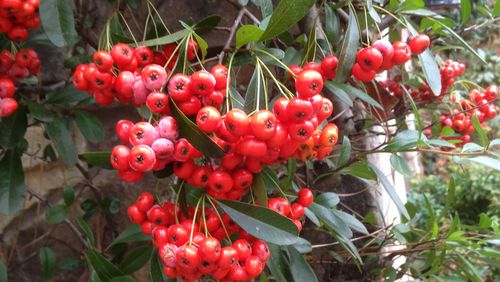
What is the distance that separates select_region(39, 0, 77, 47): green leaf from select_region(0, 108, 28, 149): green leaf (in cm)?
31

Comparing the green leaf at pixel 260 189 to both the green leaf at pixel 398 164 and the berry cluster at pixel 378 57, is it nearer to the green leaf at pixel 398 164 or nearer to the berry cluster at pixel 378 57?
the berry cluster at pixel 378 57

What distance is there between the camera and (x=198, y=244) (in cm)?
62

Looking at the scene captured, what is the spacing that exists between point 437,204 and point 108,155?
314 cm

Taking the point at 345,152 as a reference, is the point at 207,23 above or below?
above

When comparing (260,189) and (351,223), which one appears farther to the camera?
(351,223)

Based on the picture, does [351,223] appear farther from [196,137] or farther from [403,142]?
[196,137]

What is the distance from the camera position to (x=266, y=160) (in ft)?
2.06

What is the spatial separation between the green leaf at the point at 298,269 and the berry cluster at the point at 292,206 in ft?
0.35

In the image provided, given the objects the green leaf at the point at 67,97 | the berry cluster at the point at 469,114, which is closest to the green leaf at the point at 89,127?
the green leaf at the point at 67,97

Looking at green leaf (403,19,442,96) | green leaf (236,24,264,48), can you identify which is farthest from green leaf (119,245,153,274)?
green leaf (403,19,442,96)

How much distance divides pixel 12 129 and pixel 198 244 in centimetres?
66

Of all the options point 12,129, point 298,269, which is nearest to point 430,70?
point 298,269

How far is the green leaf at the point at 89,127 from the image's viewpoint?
116 centimetres

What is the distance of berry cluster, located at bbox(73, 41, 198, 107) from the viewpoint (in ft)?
2.10
